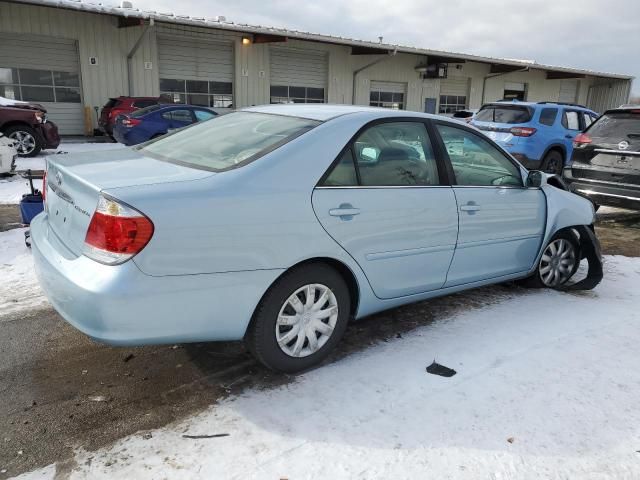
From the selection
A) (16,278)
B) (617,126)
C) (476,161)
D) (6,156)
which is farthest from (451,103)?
(16,278)

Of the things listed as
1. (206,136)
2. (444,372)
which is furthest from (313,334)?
(206,136)

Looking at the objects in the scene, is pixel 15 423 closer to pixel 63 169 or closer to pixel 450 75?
pixel 63 169

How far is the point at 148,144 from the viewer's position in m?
3.83

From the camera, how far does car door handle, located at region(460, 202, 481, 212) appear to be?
3730 millimetres

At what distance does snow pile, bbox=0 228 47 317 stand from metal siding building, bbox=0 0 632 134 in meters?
12.5

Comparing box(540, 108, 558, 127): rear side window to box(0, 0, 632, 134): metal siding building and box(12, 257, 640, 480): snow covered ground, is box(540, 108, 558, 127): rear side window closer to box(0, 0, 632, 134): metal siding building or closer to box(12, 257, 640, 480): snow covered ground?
box(12, 257, 640, 480): snow covered ground

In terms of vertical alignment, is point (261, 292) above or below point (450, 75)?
below

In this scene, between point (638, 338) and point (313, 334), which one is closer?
point (313, 334)

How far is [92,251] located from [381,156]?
181 cm

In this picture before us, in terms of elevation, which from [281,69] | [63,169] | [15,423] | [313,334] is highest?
[281,69]

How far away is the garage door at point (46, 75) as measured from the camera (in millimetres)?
16531

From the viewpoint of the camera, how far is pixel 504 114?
427 inches

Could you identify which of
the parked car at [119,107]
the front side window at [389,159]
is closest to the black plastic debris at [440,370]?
the front side window at [389,159]

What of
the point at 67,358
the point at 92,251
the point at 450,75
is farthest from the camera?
the point at 450,75
